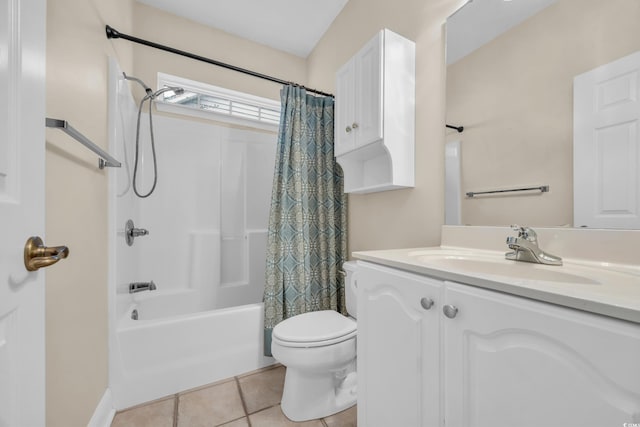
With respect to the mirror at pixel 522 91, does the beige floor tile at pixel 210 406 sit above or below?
below

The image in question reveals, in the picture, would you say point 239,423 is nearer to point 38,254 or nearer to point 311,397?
point 311,397

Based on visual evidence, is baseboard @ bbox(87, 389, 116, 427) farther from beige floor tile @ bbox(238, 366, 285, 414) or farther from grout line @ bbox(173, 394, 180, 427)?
beige floor tile @ bbox(238, 366, 285, 414)

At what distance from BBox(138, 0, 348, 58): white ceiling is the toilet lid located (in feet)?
7.28

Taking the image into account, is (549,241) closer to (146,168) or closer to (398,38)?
(398,38)

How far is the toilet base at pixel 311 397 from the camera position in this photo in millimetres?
1302

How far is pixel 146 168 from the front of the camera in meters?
2.05

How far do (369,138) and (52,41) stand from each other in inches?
49.5

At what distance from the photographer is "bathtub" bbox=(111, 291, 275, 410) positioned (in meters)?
1.38

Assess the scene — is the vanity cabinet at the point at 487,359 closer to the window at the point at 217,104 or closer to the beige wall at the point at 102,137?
the beige wall at the point at 102,137

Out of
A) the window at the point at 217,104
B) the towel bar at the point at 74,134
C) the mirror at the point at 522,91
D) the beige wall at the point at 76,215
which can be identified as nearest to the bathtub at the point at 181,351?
the beige wall at the point at 76,215

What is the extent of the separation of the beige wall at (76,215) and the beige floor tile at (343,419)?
104 cm

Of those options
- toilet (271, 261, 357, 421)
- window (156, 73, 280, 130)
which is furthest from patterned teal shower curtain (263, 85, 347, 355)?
window (156, 73, 280, 130)

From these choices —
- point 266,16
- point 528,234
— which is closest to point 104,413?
point 528,234

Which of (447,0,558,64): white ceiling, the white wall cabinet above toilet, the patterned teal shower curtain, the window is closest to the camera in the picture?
(447,0,558,64): white ceiling
